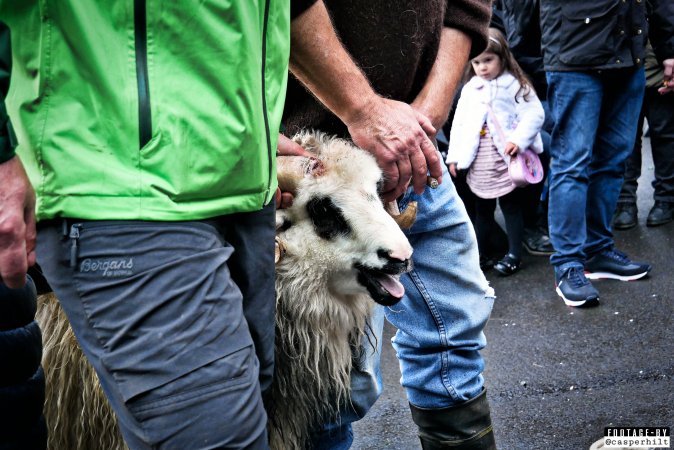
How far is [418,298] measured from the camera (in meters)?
2.58

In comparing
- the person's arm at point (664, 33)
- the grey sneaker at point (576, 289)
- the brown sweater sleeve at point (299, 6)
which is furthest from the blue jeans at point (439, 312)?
the person's arm at point (664, 33)

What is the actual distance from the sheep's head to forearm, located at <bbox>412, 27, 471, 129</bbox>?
0.98 feet

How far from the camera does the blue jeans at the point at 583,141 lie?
4648 millimetres

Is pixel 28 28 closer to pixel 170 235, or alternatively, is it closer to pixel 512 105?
pixel 170 235

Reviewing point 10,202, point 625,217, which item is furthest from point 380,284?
point 625,217

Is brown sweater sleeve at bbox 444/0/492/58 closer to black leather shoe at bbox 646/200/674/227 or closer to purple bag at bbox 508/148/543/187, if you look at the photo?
purple bag at bbox 508/148/543/187

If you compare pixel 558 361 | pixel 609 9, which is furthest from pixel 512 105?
pixel 558 361

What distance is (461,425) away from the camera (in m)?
2.61

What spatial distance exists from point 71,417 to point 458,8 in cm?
168

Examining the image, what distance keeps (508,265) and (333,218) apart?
3.38m

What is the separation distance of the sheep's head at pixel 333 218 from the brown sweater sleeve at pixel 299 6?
41 centimetres

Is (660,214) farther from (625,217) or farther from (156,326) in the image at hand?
(156,326)

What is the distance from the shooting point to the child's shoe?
543 cm

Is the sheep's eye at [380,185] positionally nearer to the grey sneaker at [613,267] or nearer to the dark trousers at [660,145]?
the grey sneaker at [613,267]
